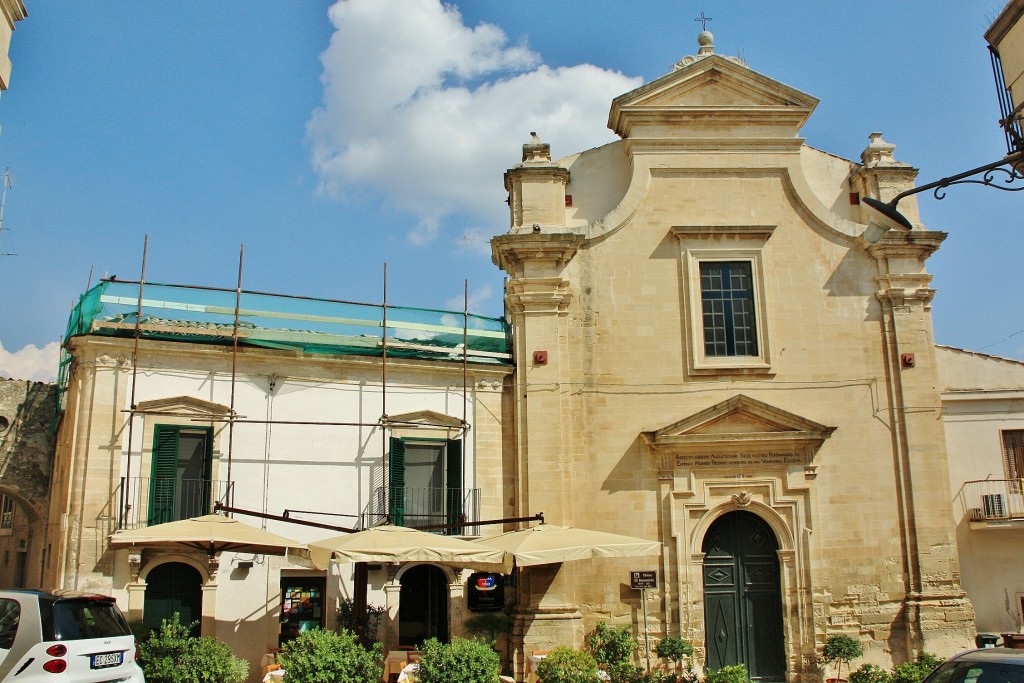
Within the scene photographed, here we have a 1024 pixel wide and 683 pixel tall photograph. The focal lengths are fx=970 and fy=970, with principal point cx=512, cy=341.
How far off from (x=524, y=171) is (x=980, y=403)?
10.3 m

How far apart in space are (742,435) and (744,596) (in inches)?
110

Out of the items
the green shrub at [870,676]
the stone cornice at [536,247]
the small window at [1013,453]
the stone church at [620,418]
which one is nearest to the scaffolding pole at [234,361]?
the stone church at [620,418]

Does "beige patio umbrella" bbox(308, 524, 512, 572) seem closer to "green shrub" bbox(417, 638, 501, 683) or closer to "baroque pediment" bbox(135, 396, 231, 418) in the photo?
"green shrub" bbox(417, 638, 501, 683)

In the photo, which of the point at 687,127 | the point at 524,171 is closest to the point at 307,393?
the point at 524,171

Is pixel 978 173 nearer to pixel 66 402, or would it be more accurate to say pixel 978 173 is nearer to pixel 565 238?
pixel 565 238

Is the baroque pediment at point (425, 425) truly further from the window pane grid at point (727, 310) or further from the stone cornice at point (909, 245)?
the stone cornice at point (909, 245)

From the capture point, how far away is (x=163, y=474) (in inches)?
603

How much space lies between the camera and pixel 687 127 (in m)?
18.6

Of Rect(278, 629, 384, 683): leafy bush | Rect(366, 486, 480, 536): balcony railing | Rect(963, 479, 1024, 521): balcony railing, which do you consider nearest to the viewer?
Rect(278, 629, 384, 683): leafy bush

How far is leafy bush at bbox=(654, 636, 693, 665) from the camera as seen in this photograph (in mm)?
15961

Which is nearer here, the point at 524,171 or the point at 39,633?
the point at 39,633

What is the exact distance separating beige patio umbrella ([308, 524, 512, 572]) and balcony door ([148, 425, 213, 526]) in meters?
2.75

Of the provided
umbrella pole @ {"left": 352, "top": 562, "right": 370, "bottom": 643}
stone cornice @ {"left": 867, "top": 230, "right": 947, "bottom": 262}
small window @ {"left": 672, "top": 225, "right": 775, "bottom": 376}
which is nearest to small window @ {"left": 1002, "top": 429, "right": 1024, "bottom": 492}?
stone cornice @ {"left": 867, "top": 230, "right": 947, "bottom": 262}

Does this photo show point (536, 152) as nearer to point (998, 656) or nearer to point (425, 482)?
point (425, 482)
